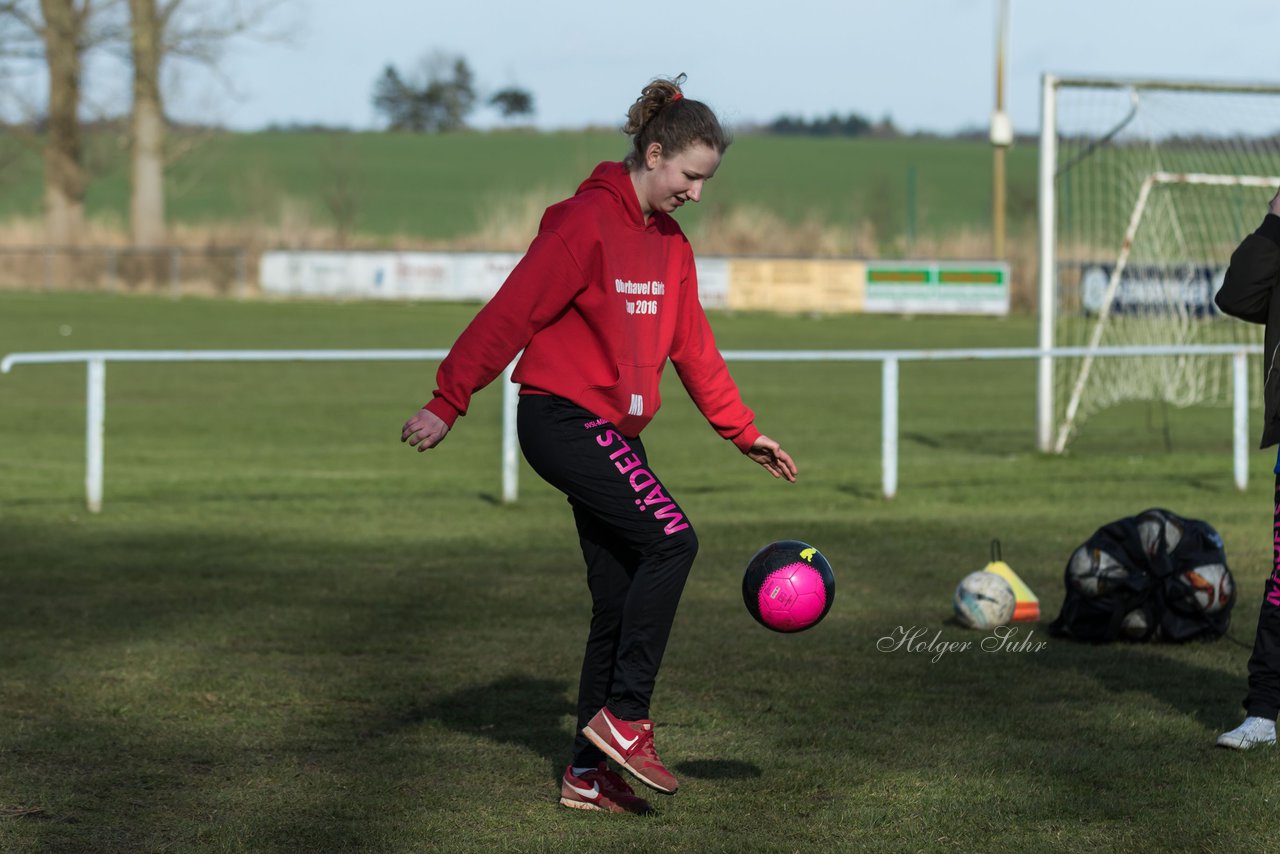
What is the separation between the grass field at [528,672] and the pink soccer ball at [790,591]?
1.67 ft

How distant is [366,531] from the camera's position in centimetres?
1157

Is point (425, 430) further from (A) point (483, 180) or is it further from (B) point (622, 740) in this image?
(A) point (483, 180)

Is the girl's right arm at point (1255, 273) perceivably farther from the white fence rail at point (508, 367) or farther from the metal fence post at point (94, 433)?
the metal fence post at point (94, 433)

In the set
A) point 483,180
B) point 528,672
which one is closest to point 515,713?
point 528,672

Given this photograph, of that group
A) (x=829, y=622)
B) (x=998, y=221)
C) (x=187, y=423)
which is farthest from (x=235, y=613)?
(x=998, y=221)

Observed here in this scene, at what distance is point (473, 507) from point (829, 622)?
194 inches

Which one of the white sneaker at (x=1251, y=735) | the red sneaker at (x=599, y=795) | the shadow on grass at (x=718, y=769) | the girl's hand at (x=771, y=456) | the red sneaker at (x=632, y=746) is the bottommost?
the shadow on grass at (x=718, y=769)

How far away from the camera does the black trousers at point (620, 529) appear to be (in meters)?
4.86

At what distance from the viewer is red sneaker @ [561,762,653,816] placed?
5.12m

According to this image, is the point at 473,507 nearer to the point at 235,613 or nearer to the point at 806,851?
the point at 235,613

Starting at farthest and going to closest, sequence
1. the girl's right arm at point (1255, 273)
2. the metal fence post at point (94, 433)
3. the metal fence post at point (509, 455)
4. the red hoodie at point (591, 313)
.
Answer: the metal fence post at point (509, 455), the metal fence post at point (94, 433), the girl's right arm at point (1255, 273), the red hoodie at point (591, 313)

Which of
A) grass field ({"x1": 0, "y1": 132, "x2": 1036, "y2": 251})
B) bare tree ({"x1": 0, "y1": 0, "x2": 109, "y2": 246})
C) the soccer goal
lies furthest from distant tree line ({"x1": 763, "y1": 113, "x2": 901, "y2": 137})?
the soccer goal

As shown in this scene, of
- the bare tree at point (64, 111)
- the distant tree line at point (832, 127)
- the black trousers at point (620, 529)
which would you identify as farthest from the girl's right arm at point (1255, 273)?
the distant tree line at point (832, 127)

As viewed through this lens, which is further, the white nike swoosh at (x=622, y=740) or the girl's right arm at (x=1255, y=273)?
the girl's right arm at (x=1255, y=273)
